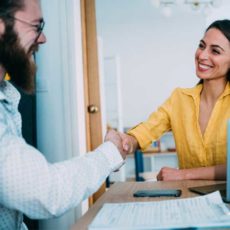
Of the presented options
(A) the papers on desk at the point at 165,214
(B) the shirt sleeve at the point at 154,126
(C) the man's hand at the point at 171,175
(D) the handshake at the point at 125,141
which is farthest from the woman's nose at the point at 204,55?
(A) the papers on desk at the point at 165,214

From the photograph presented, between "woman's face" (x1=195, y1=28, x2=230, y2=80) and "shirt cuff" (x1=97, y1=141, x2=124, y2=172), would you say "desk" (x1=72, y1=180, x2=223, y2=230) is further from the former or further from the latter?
"woman's face" (x1=195, y1=28, x2=230, y2=80)

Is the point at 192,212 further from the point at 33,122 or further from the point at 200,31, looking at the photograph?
the point at 200,31

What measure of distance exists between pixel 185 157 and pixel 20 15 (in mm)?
1029

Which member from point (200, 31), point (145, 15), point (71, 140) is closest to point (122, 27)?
point (145, 15)

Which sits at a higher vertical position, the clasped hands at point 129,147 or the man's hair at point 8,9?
the man's hair at point 8,9

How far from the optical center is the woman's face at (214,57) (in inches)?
67.9

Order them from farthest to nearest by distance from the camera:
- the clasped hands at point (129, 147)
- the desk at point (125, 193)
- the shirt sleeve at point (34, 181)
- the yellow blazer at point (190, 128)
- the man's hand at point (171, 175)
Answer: the yellow blazer at point (190, 128), the man's hand at point (171, 175), the clasped hands at point (129, 147), the desk at point (125, 193), the shirt sleeve at point (34, 181)

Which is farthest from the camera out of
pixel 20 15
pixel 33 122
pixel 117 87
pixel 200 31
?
pixel 200 31

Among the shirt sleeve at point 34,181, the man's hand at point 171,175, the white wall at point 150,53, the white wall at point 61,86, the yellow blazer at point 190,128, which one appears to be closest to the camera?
the shirt sleeve at point 34,181

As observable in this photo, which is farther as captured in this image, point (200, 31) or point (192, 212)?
point (200, 31)

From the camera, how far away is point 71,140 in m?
2.44

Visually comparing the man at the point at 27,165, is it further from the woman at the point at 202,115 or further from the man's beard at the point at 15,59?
the woman at the point at 202,115

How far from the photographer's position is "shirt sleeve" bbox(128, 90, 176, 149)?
5.58ft

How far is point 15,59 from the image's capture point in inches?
38.8
